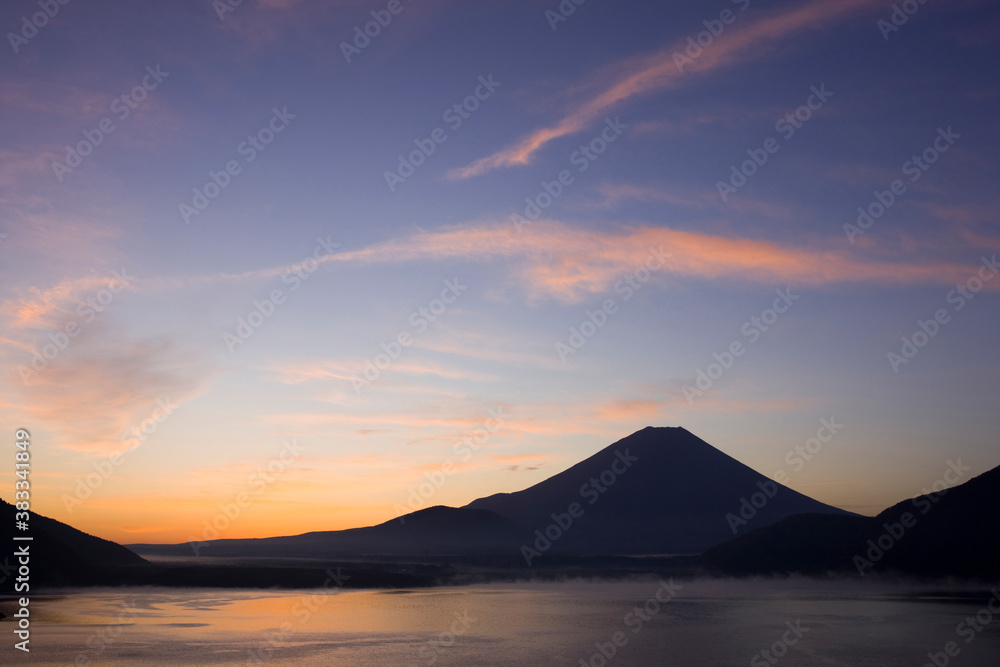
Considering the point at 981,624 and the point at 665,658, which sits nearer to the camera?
the point at 665,658

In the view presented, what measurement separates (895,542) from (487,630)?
102 m

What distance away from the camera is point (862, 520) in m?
153

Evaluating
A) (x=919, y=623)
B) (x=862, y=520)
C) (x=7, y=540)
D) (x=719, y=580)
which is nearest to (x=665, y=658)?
(x=919, y=623)

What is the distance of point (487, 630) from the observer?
5975cm

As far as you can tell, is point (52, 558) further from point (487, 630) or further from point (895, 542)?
point (895, 542)

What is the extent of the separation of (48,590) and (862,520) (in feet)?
449

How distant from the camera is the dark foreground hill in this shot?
400ft

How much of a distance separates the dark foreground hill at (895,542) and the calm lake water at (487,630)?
2935 cm

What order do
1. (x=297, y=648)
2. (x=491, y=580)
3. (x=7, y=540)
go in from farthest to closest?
1. (x=491, y=580)
2. (x=7, y=540)
3. (x=297, y=648)

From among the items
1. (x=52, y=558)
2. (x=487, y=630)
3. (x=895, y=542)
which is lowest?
(x=487, y=630)

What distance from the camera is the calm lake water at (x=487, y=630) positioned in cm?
4538

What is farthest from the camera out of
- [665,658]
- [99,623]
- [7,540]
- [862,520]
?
[862,520]

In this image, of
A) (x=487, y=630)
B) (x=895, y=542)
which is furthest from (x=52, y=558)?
(x=895, y=542)

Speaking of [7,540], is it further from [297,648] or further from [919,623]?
[919,623]
